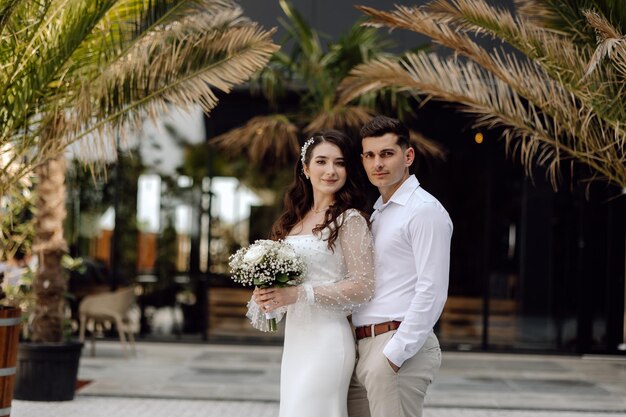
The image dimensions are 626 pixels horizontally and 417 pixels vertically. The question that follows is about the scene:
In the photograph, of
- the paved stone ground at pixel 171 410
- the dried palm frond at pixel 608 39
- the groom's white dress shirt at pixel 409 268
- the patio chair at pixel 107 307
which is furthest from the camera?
the patio chair at pixel 107 307

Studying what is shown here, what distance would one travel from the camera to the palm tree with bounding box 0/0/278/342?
633 cm

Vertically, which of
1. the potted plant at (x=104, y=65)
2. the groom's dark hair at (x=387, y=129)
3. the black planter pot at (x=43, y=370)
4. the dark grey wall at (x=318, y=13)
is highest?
the dark grey wall at (x=318, y=13)

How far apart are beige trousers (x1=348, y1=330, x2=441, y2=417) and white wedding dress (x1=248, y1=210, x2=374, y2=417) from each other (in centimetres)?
11

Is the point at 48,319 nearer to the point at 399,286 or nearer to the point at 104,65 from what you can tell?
the point at 104,65

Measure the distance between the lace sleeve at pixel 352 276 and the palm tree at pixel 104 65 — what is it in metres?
2.73

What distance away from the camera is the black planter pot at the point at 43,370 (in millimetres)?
8250

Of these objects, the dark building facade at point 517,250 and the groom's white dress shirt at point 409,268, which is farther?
the dark building facade at point 517,250

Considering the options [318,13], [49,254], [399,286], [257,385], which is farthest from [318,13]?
[399,286]

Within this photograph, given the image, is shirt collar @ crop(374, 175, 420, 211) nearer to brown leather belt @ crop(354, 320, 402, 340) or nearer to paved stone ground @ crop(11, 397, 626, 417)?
brown leather belt @ crop(354, 320, 402, 340)

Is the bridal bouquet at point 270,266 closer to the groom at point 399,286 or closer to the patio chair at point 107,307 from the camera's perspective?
the groom at point 399,286

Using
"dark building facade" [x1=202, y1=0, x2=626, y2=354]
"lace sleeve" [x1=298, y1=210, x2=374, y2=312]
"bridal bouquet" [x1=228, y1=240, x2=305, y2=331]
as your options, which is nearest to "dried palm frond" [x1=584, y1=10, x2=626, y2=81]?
"lace sleeve" [x1=298, y1=210, x2=374, y2=312]

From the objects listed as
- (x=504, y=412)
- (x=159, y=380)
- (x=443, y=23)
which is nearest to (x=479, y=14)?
(x=443, y=23)

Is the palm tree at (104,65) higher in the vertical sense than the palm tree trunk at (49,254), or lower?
higher

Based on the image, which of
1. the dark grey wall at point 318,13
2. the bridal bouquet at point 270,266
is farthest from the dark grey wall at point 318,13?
the bridal bouquet at point 270,266
